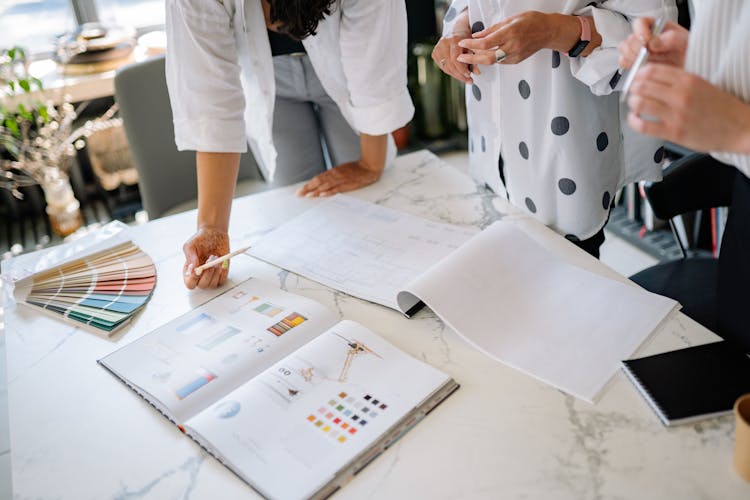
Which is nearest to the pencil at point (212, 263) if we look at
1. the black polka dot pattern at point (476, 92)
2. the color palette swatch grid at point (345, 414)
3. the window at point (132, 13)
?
the color palette swatch grid at point (345, 414)

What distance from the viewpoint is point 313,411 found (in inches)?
30.0

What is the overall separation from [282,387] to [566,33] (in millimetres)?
709

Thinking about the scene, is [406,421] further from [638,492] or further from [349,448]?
[638,492]

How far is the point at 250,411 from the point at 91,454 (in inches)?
7.8

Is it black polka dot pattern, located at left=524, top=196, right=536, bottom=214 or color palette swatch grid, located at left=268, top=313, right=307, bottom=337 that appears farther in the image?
black polka dot pattern, located at left=524, top=196, right=536, bottom=214

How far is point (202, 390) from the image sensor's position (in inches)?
32.2

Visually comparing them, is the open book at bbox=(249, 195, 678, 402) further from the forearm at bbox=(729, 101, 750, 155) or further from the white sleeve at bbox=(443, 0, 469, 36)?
the white sleeve at bbox=(443, 0, 469, 36)

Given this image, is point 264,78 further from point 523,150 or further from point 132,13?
point 132,13

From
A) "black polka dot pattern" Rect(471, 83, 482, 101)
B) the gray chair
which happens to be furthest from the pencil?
the gray chair

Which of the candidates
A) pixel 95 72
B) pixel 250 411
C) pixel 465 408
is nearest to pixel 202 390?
pixel 250 411

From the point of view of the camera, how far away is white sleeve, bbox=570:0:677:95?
978mm

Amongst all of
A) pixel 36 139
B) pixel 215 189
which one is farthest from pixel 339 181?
pixel 36 139

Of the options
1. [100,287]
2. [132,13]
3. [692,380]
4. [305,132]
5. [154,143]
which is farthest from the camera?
[132,13]

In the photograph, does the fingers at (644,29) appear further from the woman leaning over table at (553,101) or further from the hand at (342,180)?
the hand at (342,180)
